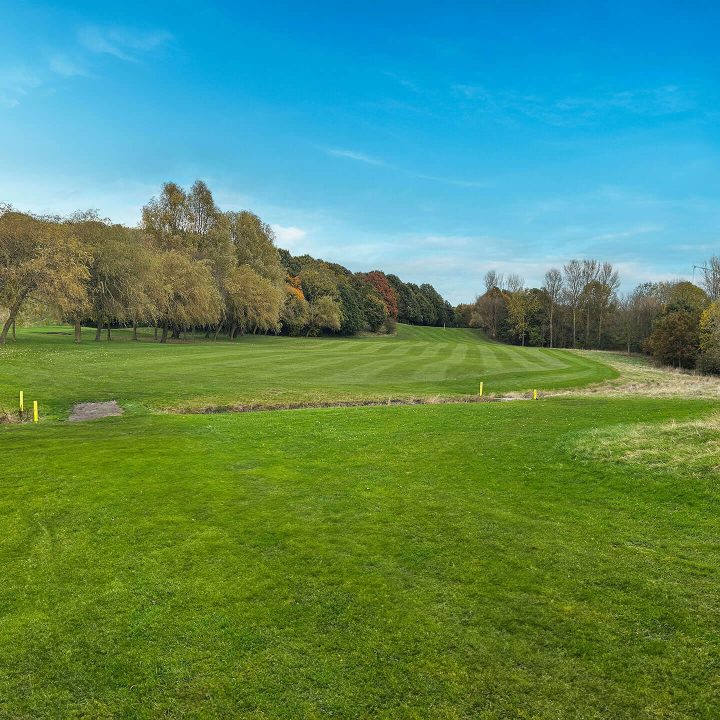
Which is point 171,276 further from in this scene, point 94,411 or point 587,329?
point 587,329

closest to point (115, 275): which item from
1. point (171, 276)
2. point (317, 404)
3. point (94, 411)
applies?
point (171, 276)

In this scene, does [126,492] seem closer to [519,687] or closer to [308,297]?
[519,687]

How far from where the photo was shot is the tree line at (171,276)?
44219mm

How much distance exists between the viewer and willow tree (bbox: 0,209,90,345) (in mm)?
42688

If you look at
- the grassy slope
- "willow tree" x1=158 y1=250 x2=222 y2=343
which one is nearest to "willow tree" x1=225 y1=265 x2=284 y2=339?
"willow tree" x1=158 y1=250 x2=222 y2=343

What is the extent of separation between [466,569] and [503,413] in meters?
12.8

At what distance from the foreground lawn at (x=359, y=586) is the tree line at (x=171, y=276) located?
1472 inches

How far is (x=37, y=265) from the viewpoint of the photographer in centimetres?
4244

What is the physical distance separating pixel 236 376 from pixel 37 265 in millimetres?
22578

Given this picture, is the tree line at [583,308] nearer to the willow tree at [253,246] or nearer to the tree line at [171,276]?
the tree line at [171,276]

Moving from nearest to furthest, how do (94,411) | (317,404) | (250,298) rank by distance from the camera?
(94,411), (317,404), (250,298)

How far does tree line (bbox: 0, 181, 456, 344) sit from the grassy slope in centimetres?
568

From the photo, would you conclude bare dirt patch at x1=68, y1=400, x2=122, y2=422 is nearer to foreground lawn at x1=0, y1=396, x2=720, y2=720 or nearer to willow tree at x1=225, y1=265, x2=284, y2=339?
foreground lawn at x1=0, y1=396, x2=720, y2=720

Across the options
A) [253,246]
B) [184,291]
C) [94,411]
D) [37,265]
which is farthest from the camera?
[253,246]
